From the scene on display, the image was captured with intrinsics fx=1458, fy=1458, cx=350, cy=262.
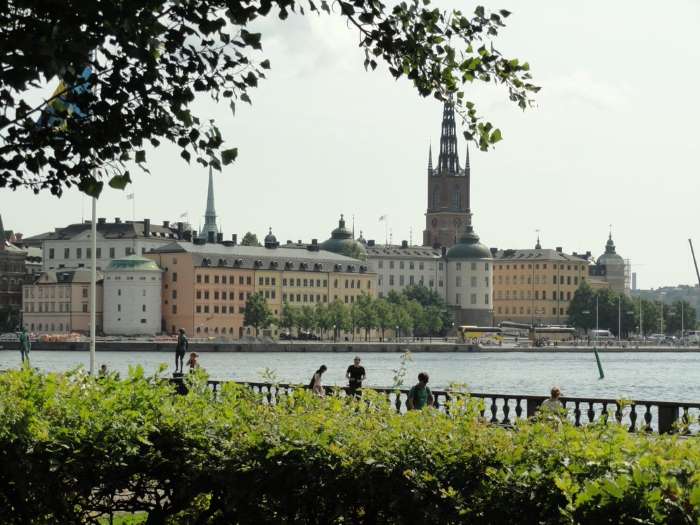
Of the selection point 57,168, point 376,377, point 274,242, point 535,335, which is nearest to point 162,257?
point 274,242

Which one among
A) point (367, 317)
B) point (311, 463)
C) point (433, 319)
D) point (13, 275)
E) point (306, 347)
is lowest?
point (306, 347)

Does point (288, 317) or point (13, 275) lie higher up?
point (13, 275)

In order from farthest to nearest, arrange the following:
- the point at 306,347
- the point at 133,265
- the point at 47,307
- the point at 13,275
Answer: the point at 13,275, the point at 47,307, the point at 133,265, the point at 306,347

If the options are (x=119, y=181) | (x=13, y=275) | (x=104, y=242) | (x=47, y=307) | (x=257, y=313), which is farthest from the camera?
(x=13, y=275)

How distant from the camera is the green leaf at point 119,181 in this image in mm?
11039

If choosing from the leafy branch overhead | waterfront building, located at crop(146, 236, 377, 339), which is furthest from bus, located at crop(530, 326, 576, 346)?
the leafy branch overhead

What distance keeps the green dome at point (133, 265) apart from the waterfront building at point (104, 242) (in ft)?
47.0

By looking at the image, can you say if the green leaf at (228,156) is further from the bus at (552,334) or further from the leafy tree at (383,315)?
the bus at (552,334)

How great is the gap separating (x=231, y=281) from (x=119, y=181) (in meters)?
160

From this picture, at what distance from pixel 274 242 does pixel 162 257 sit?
1959 cm

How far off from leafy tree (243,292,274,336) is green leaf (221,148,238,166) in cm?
15414

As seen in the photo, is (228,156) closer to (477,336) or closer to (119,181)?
(119,181)

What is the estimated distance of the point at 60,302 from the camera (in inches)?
6742

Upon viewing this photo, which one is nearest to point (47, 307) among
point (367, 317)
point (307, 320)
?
point (307, 320)
